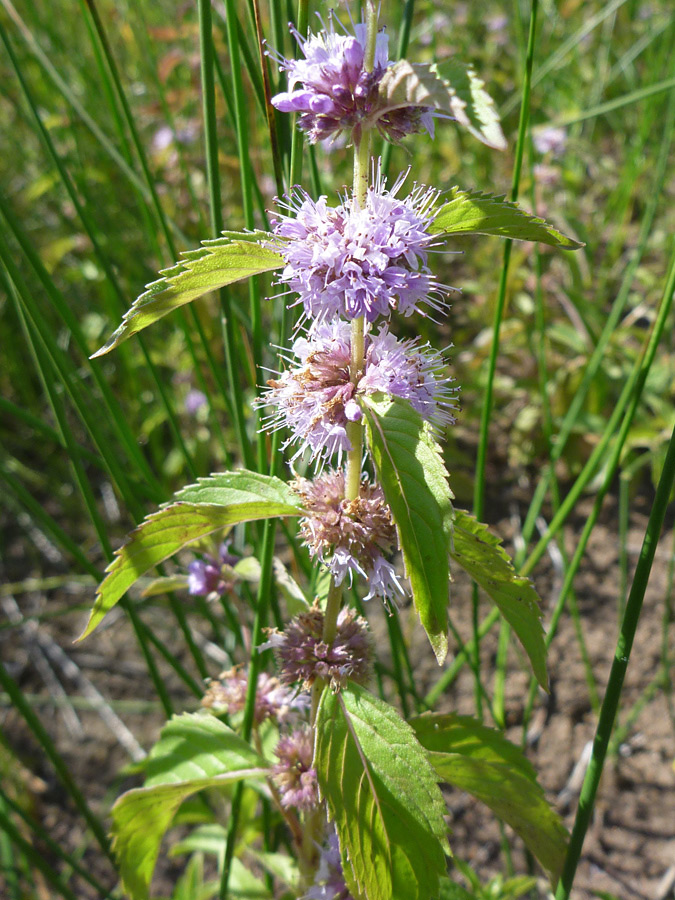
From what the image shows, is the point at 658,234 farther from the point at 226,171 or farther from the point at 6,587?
the point at 6,587

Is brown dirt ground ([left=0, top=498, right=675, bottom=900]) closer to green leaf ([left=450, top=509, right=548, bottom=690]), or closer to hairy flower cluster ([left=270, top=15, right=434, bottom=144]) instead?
green leaf ([left=450, top=509, right=548, bottom=690])

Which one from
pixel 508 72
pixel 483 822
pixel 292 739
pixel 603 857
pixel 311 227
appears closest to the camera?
pixel 311 227

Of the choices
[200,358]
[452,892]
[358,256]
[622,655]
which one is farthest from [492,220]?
[200,358]

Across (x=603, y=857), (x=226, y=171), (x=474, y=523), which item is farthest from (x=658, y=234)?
(x=474, y=523)

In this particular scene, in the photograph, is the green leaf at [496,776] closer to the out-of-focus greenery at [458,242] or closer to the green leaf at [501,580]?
the green leaf at [501,580]

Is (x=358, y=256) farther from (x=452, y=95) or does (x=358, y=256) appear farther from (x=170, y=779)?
(x=170, y=779)
